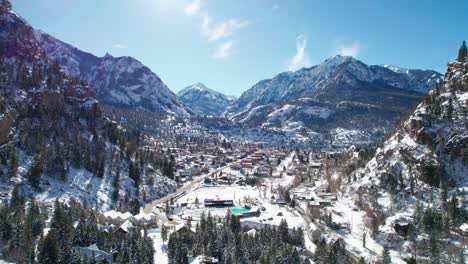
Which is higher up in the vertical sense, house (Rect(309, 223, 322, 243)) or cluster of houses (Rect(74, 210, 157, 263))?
cluster of houses (Rect(74, 210, 157, 263))

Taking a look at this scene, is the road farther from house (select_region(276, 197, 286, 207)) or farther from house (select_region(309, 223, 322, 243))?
house (select_region(309, 223, 322, 243))

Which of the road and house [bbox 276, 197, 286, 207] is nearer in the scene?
the road

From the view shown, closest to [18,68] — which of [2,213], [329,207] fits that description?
[2,213]

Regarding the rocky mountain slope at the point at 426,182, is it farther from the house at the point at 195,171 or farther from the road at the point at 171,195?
the house at the point at 195,171

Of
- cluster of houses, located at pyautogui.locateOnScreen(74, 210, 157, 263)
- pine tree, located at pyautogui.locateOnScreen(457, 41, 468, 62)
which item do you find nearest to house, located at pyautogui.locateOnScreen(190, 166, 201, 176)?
cluster of houses, located at pyautogui.locateOnScreen(74, 210, 157, 263)

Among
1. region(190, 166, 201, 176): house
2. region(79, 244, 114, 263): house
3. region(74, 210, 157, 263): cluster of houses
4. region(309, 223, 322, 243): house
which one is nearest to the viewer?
region(79, 244, 114, 263): house

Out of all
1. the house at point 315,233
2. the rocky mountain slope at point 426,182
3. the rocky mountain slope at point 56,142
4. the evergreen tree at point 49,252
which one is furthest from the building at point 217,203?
the evergreen tree at point 49,252

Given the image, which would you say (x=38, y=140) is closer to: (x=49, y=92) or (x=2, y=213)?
(x=49, y=92)
